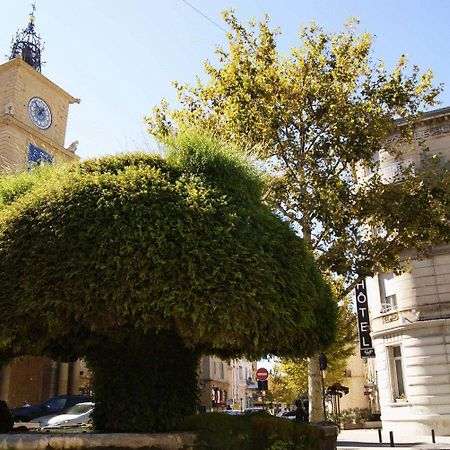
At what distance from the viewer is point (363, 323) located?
28.6 meters

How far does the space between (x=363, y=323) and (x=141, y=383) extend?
2324 centimetres

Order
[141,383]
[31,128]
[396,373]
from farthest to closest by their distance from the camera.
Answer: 1. [31,128]
2. [396,373]
3. [141,383]

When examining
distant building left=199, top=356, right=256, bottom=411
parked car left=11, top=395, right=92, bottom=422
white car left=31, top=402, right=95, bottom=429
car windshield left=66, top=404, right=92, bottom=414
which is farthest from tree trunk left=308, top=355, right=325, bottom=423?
distant building left=199, top=356, right=256, bottom=411

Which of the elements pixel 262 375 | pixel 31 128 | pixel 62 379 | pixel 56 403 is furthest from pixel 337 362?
pixel 31 128

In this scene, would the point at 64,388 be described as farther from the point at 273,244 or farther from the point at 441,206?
the point at 273,244

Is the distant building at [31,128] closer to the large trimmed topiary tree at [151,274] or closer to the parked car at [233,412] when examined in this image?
the parked car at [233,412]

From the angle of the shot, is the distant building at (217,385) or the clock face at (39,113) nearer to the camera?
the clock face at (39,113)

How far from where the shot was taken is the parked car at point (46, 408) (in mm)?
20705

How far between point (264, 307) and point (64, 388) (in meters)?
33.6

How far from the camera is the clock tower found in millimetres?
40188

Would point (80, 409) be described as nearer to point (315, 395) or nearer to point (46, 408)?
point (46, 408)

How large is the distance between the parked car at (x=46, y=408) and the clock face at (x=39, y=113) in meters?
28.7

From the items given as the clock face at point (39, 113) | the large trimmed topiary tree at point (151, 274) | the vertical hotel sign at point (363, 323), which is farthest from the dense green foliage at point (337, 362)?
the clock face at point (39, 113)

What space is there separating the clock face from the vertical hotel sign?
99.1 ft
